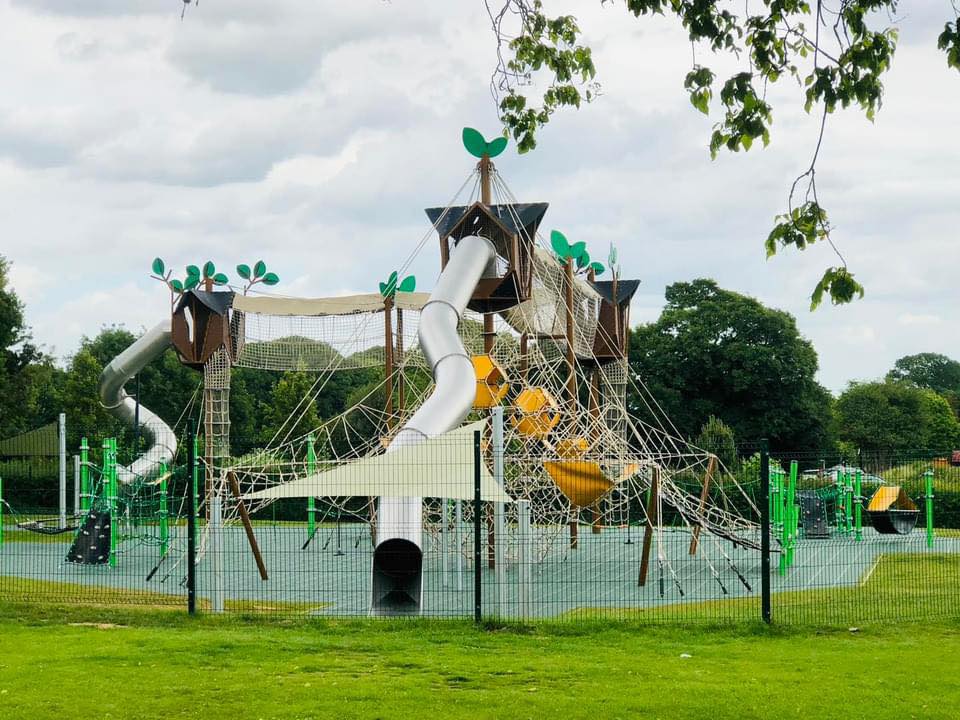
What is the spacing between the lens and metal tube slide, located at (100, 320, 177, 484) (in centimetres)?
3156

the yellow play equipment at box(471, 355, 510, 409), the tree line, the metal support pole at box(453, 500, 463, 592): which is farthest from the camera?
the tree line

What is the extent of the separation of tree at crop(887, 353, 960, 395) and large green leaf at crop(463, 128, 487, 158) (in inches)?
3043

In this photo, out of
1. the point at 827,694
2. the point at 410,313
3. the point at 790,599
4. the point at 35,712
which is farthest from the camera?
the point at 410,313

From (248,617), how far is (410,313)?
14549 mm

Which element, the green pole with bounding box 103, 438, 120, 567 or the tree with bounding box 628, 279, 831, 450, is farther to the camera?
the tree with bounding box 628, 279, 831, 450

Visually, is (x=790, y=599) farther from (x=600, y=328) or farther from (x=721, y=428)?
(x=721, y=428)

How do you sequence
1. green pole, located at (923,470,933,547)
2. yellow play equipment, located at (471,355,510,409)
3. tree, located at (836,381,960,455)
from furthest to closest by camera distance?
Result: 1. tree, located at (836,381,960,455)
2. yellow play equipment, located at (471,355,510,409)
3. green pole, located at (923,470,933,547)

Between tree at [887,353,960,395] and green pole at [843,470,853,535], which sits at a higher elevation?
tree at [887,353,960,395]

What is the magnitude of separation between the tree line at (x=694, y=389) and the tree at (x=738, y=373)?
0.05 m

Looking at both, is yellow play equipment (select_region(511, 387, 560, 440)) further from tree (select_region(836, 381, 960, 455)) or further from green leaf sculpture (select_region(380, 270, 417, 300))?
tree (select_region(836, 381, 960, 455))

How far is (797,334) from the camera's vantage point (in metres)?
56.0

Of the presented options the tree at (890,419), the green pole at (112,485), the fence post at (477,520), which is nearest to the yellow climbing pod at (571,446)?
the fence post at (477,520)

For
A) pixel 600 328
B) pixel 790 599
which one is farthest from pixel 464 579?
pixel 600 328

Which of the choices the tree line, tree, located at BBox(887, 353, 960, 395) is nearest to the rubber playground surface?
the tree line
